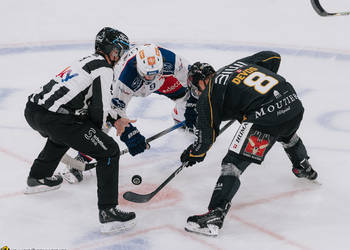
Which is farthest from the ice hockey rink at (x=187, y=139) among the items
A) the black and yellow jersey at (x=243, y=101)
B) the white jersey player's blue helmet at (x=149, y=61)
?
the white jersey player's blue helmet at (x=149, y=61)

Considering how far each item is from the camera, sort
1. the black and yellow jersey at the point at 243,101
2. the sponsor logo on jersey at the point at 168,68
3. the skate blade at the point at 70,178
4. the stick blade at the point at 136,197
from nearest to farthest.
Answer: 1. the black and yellow jersey at the point at 243,101
2. the stick blade at the point at 136,197
3. the skate blade at the point at 70,178
4. the sponsor logo on jersey at the point at 168,68

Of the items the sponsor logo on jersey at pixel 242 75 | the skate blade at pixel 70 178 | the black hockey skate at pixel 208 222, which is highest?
the sponsor logo on jersey at pixel 242 75

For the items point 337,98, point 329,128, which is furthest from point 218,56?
point 329,128

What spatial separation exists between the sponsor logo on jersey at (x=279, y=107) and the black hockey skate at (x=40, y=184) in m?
1.49

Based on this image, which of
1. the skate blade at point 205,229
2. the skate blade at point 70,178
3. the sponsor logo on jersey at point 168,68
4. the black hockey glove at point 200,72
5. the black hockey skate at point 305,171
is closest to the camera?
the skate blade at point 205,229

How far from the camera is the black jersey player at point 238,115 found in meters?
3.31

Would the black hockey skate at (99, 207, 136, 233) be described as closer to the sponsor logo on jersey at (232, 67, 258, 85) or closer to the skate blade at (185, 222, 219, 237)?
the skate blade at (185, 222, 219, 237)

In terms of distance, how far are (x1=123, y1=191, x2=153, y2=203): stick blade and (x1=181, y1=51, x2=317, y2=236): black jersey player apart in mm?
415

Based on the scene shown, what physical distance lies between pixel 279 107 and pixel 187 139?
61.4 inches

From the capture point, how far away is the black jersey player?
3.31 meters

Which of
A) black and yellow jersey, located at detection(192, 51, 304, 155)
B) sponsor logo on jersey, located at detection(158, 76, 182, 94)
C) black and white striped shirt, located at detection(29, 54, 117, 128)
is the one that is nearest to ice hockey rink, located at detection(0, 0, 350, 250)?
sponsor logo on jersey, located at detection(158, 76, 182, 94)

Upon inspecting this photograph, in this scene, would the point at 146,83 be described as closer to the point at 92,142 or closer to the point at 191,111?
the point at 191,111

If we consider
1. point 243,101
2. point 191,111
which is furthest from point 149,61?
point 191,111

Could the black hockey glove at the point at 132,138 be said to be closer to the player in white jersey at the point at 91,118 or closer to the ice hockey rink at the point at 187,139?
the ice hockey rink at the point at 187,139
